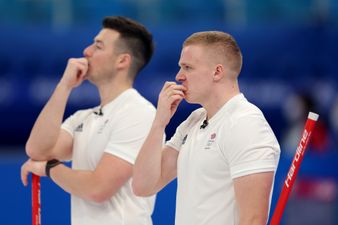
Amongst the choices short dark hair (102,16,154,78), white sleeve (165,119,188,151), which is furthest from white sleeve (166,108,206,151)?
short dark hair (102,16,154,78)

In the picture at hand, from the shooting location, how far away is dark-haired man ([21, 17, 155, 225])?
218 inches

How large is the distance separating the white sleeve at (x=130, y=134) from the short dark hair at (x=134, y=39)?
1.48ft

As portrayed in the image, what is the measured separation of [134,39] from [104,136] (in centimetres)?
84

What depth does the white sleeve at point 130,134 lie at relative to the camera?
5551 millimetres

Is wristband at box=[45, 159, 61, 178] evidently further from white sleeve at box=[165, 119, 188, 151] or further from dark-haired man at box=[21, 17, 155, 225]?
white sleeve at box=[165, 119, 188, 151]

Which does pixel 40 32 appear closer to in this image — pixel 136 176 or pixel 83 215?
pixel 83 215

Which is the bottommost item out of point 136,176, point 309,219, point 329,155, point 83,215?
point 309,219

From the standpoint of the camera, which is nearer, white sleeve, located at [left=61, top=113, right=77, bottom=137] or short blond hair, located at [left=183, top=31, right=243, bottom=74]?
short blond hair, located at [left=183, top=31, right=243, bottom=74]

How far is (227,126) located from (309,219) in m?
4.65

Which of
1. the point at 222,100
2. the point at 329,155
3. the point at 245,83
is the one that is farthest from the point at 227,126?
the point at 245,83

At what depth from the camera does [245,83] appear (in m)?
11.0

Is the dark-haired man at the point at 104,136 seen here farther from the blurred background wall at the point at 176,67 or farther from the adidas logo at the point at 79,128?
the blurred background wall at the point at 176,67

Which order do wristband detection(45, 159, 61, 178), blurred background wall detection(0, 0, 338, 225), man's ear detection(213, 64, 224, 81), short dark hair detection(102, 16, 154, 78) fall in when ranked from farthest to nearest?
blurred background wall detection(0, 0, 338, 225)
short dark hair detection(102, 16, 154, 78)
wristband detection(45, 159, 61, 178)
man's ear detection(213, 64, 224, 81)

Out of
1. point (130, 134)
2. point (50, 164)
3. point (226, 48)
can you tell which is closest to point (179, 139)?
point (226, 48)
